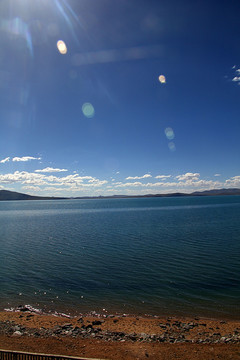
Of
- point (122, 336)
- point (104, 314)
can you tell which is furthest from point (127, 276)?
point (122, 336)

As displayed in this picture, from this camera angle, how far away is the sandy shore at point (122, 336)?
13.5m

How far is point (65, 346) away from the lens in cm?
1437

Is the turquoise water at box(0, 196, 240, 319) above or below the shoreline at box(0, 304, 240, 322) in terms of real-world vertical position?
above

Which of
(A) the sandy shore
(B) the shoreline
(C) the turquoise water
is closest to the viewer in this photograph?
(A) the sandy shore

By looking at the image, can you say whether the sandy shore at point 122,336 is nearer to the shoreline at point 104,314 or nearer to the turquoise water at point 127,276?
the shoreline at point 104,314

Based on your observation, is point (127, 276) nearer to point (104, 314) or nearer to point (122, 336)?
point (104, 314)

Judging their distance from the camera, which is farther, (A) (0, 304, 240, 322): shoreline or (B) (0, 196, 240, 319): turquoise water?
(B) (0, 196, 240, 319): turquoise water

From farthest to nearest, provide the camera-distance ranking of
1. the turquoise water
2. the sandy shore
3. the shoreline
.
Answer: the turquoise water
the shoreline
the sandy shore

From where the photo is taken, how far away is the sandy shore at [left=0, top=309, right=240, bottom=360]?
1345 centimetres

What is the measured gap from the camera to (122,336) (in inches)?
604

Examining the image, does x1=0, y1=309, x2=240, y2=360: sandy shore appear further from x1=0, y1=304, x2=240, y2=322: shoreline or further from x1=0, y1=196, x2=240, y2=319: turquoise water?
x1=0, y1=196, x2=240, y2=319: turquoise water

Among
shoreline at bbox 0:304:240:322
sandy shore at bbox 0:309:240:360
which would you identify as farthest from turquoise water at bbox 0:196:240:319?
sandy shore at bbox 0:309:240:360

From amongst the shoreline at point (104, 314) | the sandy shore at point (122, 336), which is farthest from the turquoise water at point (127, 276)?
the sandy shore at point (122, 336)

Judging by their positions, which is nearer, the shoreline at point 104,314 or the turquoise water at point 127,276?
the shoreline at point 104,314
